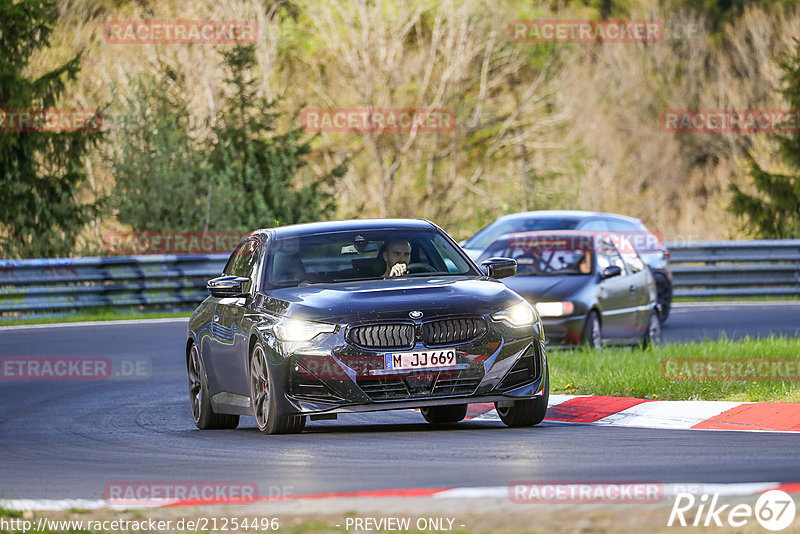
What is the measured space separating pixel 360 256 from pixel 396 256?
10.8 inches

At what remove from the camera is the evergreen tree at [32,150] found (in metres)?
31.8

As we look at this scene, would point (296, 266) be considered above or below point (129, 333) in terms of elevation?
above

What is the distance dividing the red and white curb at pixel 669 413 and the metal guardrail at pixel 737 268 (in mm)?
16975

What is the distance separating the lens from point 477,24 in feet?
151

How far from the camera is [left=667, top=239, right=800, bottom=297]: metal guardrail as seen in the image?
29.4 m

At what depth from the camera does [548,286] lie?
59.0ft

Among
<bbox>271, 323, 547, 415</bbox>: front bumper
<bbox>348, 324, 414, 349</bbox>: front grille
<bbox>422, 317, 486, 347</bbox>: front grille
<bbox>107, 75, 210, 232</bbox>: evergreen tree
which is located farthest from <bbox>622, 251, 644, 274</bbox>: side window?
<bbox>107, 75, 210, 232</bbox>: evergreen tree

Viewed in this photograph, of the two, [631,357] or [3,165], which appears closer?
[631,357]

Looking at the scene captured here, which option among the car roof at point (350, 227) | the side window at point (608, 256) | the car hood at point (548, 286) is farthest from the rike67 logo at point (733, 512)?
the side window at point (608, 256)

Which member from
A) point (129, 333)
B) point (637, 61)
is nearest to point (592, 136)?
point (637, 61)

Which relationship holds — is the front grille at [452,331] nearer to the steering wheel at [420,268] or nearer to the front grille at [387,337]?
the front grille at [387,337]

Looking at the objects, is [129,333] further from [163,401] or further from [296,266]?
[296,266]

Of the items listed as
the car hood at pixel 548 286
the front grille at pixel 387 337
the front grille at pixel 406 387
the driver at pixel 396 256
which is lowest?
the car hood at pixel 548 286

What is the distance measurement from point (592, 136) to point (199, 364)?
50591 mm
